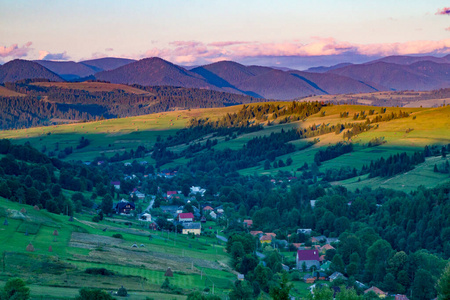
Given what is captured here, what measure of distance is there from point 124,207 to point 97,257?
50.1m

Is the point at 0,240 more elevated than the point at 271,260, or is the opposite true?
the point at 0,240

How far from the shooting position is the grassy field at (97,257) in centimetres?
4684

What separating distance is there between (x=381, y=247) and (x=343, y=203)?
32593mm

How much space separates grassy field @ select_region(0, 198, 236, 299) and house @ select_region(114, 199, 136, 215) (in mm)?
22605

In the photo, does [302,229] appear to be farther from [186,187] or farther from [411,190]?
[186,187]

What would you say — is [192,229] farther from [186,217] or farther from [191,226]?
[186,217]

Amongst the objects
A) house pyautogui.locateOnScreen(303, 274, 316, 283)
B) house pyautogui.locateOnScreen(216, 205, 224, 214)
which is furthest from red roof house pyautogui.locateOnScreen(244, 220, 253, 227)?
house pyautogui.locateOnScreen(303, 274, 316, 283)

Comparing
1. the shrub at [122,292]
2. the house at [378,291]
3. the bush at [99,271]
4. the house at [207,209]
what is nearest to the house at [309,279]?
the house at [378,291]

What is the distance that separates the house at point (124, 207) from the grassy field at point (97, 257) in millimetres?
22605

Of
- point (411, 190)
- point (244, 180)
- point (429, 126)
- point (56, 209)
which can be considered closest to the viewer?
point (56, 209)

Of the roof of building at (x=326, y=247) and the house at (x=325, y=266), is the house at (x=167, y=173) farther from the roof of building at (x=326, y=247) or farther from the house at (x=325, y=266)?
the house at (x=325, y=266)

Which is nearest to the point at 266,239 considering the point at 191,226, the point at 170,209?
the point at 191,226

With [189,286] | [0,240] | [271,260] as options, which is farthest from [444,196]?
[0,240]

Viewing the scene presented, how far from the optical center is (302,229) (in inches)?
3994
